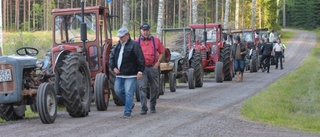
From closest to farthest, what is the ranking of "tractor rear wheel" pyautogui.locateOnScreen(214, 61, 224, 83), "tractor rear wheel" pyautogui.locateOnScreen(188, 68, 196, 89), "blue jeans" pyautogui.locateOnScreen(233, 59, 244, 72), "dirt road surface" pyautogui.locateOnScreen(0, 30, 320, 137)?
1. "dirt road surface" pyautogui.locateOnScreen(0, 30, 320, 137)
2. "tractor rear wheel" pyautogui.locateOnScreen(188, 68, 196, 89)
3. "tractor rear wheel" pyautogui.locateOnScreen(214, 61, 224, 83)
4. "blue jeans" pyautogui.locateOnScreen(233, 59, 244, 72)

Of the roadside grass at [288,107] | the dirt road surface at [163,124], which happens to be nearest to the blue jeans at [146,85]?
the dirt road surface at [163,124]

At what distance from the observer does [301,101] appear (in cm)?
1672

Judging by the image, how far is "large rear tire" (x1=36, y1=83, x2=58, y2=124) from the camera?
10.9 metres

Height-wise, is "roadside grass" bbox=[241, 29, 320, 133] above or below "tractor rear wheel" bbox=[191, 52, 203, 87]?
below

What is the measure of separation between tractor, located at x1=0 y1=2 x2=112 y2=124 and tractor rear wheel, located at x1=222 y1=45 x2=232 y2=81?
1011 cm

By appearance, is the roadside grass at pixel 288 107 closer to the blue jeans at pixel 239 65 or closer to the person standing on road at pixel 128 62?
the person standing on road at pixel 128 62

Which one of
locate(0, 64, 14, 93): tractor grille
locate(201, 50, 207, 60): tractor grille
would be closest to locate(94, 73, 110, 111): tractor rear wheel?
locate(0, 64, 14, 93): tractor grille

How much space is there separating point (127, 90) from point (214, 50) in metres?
13.3

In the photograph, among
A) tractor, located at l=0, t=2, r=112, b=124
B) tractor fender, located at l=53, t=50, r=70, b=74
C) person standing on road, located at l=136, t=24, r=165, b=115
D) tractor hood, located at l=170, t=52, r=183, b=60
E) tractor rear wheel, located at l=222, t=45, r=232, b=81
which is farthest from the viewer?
tractor rear wheel, located at l=222, t=45, r=232, b=81

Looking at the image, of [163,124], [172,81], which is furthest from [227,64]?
[163,124]

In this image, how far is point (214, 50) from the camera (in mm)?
25219

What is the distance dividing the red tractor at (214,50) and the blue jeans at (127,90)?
12.0 metres

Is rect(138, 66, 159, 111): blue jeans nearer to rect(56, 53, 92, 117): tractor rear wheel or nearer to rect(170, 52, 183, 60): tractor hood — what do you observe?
rect(56, 53, 92, 117): tractor rear wheel

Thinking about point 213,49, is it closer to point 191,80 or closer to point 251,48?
point 191,80
